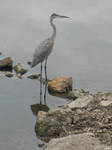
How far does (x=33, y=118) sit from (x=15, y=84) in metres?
3.97

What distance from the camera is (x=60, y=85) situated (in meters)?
12.9

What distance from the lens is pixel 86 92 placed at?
1263cm

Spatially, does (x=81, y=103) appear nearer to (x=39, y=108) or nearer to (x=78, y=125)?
(x=78, y=125)

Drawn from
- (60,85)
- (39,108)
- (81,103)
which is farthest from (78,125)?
(60,85)

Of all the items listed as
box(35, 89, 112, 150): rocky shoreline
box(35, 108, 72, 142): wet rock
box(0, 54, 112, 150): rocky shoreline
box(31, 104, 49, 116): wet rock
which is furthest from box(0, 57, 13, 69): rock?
box(35, 108, 72, 142): wet rock

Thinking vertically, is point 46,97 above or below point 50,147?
below

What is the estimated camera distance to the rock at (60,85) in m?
12.8

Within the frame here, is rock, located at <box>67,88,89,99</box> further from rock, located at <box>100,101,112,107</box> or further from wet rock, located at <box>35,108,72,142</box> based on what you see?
wet rock, located at <box>35,108,72,142</box>

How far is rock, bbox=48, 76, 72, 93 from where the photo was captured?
12828 mm

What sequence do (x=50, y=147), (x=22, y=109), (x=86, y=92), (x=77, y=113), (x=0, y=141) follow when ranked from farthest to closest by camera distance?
(x=86, y=92)
(x=22, y=109)
(x=77, y=113)
(x=0, y=141)
(x=50, y=147)

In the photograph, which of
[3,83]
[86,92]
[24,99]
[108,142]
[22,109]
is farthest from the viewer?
[3,83]

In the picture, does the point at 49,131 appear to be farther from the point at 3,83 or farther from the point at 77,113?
the point at 3,83

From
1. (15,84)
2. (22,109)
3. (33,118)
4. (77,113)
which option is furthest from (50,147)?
(15,84)

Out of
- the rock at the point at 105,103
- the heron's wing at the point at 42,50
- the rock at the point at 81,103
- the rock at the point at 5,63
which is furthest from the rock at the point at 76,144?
the rock at the point at 5,63
